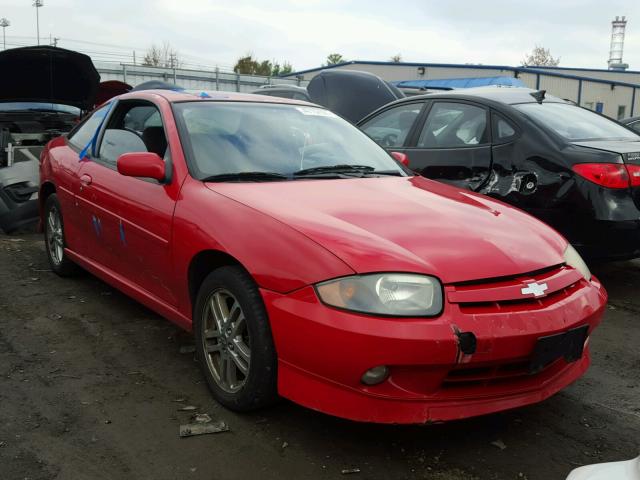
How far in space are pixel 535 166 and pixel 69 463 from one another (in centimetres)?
369

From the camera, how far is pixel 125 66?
2367 centimetres

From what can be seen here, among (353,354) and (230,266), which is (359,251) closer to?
(353,354)

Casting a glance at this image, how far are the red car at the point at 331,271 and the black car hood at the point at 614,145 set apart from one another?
4.99ft

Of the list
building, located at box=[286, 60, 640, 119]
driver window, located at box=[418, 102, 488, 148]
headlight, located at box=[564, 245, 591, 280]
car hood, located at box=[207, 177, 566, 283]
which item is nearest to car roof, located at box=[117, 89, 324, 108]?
car hood, located at box=[207, 177, 566, 283]

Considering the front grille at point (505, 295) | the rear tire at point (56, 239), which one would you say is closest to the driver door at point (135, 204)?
the rear tire at point (56, 239)

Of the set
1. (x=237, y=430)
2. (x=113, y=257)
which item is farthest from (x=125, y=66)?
(x=237, y=430)

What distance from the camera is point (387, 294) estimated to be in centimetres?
241

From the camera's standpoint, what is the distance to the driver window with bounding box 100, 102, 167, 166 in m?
3.80

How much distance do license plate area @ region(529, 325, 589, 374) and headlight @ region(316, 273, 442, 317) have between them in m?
0.45

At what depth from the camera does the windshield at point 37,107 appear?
739cm

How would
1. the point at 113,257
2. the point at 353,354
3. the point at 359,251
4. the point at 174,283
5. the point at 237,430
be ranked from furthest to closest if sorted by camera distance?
the point at 113,257, the point at 174,283, the point at 237,430, the point at 359,251, the point at 353,354

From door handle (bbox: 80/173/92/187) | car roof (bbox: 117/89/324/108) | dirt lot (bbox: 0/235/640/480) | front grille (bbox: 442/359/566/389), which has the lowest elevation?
dirt lot (bbox: 0/235/640/480)

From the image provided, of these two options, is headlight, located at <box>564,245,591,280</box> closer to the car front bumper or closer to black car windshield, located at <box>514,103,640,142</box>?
the car front bumper

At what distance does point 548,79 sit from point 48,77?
30.5m
